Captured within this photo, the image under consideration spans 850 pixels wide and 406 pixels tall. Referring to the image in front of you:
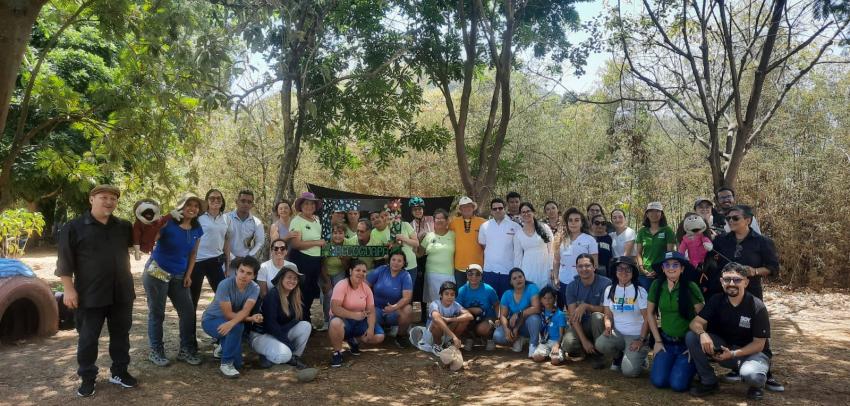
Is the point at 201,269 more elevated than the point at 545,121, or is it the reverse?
the point at 545,121

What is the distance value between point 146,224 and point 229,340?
112 cm

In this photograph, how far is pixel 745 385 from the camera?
4.39 metres

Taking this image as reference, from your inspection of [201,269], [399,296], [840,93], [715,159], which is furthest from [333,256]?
[840,93]

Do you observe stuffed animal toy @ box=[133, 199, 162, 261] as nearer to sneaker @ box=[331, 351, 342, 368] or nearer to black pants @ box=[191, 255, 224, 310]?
black pants @ box=[191, 255, 224, 310]

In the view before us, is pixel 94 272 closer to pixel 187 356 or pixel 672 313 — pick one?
pixel 187 356

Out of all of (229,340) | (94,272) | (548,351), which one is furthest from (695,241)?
(94,272)

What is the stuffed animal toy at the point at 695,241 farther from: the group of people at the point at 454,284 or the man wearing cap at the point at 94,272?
the man wearing cap at the point at 94,272

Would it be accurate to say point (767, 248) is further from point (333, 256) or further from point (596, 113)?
point (596, 113)

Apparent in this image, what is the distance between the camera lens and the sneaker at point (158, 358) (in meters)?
4.88

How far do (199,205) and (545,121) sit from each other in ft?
38.8

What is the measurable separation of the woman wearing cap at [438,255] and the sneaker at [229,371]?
6.71ft

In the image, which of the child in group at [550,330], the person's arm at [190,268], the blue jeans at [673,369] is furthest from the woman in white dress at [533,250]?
the person's arm at [190,268]

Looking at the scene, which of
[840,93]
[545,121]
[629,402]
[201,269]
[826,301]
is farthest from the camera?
[545,121]

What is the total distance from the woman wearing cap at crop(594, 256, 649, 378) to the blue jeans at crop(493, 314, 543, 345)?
22.7 inches
